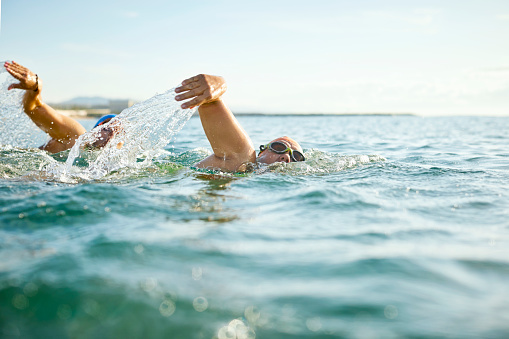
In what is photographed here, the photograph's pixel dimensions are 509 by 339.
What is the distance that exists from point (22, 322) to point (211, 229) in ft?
4.63

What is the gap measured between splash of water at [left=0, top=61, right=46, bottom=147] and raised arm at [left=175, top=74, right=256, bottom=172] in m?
3.11

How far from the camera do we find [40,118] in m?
6.29

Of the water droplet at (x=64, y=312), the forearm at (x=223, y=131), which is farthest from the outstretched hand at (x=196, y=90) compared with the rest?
the water droplet at (x=64, y=312)

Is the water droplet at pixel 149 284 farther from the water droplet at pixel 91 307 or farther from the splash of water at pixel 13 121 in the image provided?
the splash of water at pixel 13 121

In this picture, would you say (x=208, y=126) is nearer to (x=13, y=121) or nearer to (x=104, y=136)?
(x=104, y=136)

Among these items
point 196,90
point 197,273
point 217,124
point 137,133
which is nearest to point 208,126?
point 217,124

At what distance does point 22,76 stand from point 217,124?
10.5 feet

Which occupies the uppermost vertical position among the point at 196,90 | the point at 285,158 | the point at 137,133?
the point at 196,90

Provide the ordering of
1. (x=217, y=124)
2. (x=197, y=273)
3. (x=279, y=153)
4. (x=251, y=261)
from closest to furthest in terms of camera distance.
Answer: (x=197, y=273) → (x=251, y=261) → (x=217, y=124) → (x=279, y=153)

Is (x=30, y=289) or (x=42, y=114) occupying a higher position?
(x=42, y=114)

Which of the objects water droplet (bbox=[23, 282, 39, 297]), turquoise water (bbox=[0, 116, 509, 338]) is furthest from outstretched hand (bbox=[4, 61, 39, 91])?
water droplet (bbox=[23, 282, 39, 297])

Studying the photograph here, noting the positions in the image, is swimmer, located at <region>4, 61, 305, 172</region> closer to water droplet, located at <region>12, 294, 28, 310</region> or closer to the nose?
the nose

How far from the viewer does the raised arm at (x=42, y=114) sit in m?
5.62

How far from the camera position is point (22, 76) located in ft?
18.4
